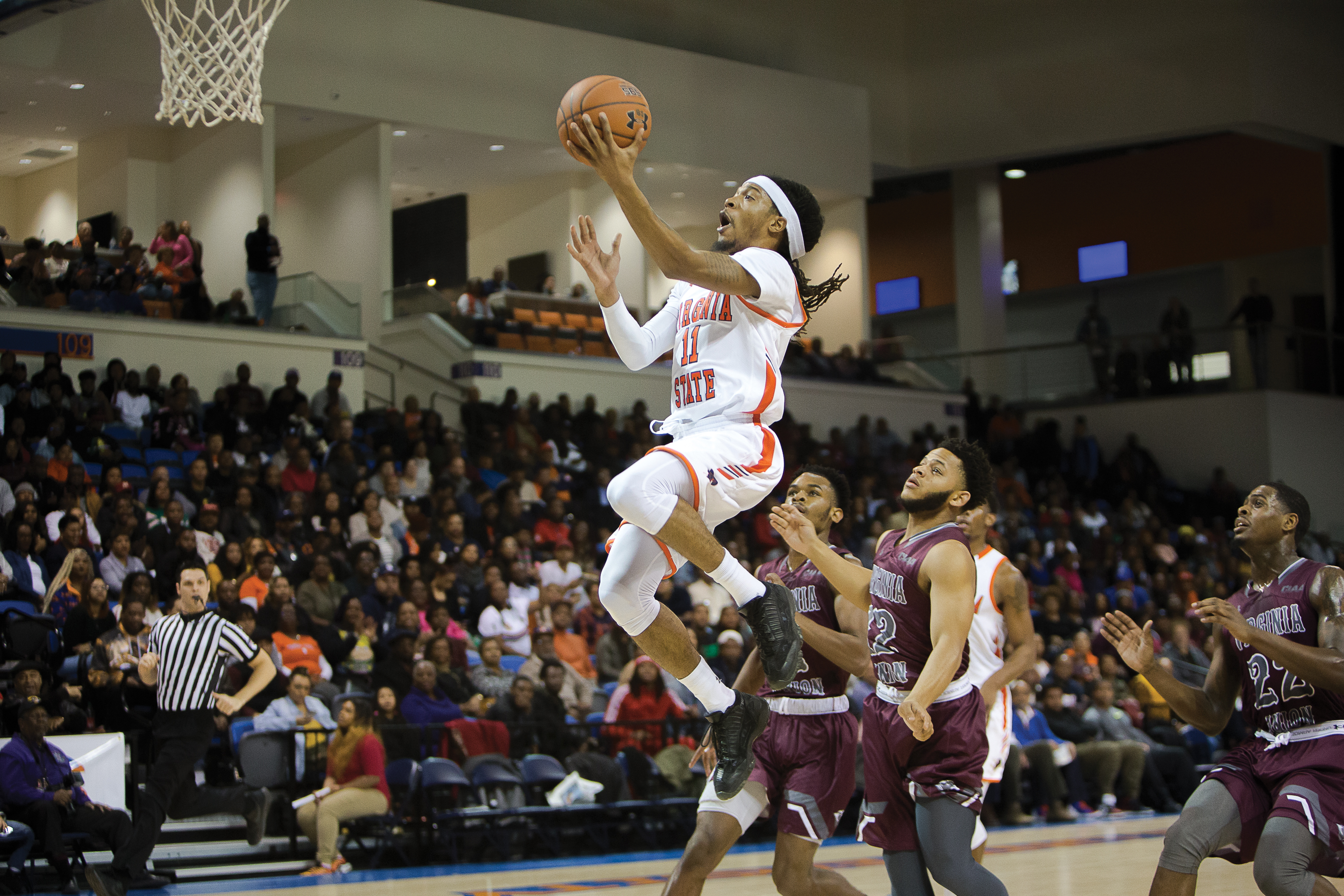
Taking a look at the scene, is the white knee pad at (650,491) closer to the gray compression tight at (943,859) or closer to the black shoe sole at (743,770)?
the black shoe sole at (743,770)

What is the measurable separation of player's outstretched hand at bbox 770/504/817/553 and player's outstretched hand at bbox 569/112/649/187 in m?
1.33

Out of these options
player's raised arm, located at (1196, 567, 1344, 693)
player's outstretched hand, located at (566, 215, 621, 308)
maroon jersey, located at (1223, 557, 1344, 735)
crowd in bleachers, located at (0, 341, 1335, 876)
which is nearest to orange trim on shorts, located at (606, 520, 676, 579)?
player's outstretched hand, located at (566, 215, 621, 308)

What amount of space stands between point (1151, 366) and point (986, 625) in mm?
17699

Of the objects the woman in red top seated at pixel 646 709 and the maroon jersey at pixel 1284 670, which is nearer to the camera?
the maroon jersey at pixel 1284 670

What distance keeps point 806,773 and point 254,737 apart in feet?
15.9

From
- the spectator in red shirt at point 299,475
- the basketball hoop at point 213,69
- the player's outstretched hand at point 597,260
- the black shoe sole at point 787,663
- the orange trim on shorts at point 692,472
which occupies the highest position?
the basketball hoop at point 213,69

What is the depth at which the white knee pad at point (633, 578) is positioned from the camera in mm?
4512

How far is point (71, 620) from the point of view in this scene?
952 centimetres

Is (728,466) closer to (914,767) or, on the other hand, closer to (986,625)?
(914,767)

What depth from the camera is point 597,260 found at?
15.5 ft

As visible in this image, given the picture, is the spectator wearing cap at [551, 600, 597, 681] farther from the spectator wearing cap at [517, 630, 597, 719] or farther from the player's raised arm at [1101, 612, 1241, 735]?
the player's raised arm at [1101, 612, 1241, 735]

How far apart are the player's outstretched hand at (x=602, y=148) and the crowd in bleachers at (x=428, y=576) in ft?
10.9

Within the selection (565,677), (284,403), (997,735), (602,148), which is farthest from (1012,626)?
(284,403)

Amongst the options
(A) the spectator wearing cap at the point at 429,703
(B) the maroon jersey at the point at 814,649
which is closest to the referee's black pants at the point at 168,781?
(A) the spectator wearing cap at the point at 429,703
